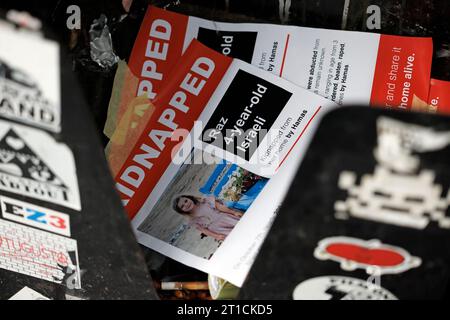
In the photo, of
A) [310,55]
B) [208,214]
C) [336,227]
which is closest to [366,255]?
Result: [336,227]

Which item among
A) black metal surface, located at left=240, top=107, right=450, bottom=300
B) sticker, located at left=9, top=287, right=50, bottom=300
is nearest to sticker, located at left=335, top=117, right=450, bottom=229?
black metal surface, located at left=240, top=107, right=450, bottom=300

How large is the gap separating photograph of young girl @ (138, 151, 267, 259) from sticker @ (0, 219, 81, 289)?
136mm

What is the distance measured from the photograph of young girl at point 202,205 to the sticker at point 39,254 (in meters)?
0.14

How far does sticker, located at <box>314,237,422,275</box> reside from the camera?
454 mm

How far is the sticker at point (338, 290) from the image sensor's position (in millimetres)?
493

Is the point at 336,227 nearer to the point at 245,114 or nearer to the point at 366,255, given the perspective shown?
the point at 366,255

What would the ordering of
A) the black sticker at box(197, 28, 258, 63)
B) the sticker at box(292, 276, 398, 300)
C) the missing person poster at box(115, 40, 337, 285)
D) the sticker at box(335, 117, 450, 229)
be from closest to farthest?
1. the sticker at box(335, 117, 450, 229)
2. the sticker at box(292, 276, 398, 300)
3. the missing person poster at box(115, 40, 337, 285)
4. the black sticker at box(197, 28, 258, 63)

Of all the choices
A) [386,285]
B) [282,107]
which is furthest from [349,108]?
[282,107]

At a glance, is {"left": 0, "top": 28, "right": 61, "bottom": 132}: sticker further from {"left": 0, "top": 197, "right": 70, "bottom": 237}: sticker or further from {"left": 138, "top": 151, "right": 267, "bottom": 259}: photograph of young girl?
{"left": 138, "top": 151, "right": 267, "bottom": 259}: photograph of young girl

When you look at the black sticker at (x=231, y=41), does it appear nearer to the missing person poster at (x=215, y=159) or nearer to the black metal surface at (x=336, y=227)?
the missing person poster at (x=215, y=159)

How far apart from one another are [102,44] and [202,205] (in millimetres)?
238

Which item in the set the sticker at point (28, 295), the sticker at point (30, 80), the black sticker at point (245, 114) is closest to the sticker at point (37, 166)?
the sticker at point (30, 80)

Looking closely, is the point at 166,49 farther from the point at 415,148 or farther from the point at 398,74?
the point at 415,148

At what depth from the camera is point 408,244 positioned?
450mm
